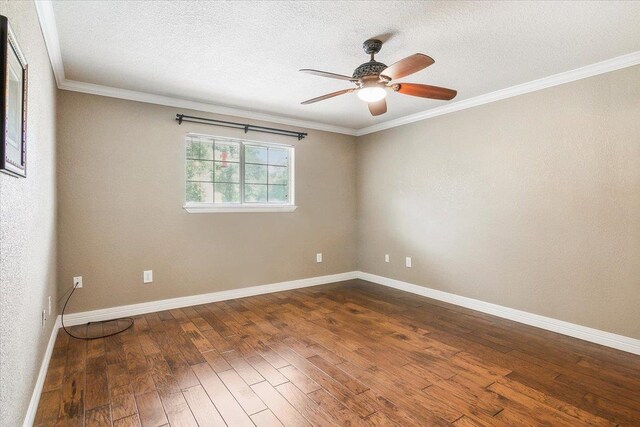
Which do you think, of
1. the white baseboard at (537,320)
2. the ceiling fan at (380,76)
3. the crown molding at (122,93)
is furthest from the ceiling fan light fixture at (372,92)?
the white baseboard at (537,320)

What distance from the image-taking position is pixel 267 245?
173 inches

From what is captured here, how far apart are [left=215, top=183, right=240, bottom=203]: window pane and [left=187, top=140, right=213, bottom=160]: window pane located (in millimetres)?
375

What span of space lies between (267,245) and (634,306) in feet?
12.1

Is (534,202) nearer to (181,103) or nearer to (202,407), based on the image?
(202,407)

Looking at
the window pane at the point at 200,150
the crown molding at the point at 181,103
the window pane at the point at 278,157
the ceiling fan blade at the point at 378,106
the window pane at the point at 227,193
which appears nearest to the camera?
the ceiling fan blade at the point at 378,106

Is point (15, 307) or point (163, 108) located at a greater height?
point (163, 108)

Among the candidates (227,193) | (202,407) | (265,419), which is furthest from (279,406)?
(227,193)

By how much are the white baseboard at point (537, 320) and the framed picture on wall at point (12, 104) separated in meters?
3.99

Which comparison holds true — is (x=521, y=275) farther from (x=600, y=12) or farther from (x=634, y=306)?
(x=600, y=12)

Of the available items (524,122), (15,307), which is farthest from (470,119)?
(15,307)

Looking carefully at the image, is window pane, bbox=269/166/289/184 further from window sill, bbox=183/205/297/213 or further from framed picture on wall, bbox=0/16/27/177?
framed picture on wall, bbox=0/16/27/177

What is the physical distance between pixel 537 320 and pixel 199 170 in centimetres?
396

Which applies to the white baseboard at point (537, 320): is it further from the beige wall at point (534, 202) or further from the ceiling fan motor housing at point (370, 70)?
the ceiling fan motor housing at point (370, 70)

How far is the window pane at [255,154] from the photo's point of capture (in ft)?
14.2
